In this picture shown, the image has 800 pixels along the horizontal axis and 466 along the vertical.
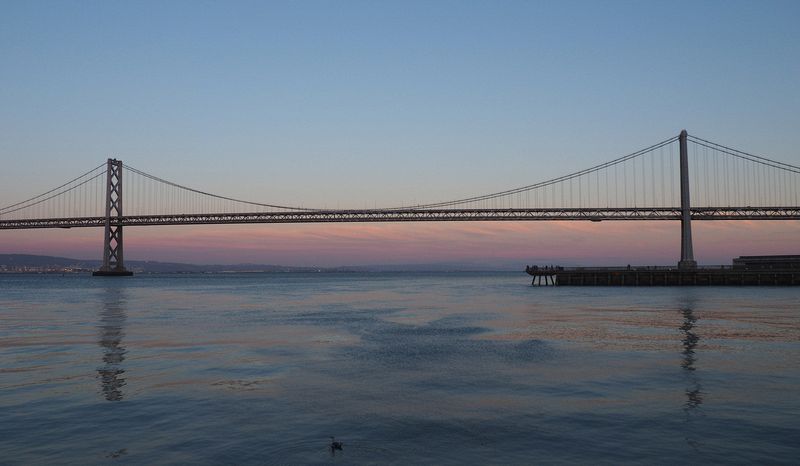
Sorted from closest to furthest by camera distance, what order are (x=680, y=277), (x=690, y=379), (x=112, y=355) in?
(x=690, y=379)
(x=112, y=355)
(x=680, y=277)

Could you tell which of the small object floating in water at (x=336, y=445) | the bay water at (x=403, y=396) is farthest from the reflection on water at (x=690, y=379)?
the small object floating in water at (x=336, y=445)

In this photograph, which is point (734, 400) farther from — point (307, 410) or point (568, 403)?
point (307, 410)

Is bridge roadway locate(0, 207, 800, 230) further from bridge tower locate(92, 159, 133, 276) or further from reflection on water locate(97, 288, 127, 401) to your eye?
reflection on water locate(97, 288, 127, 401)

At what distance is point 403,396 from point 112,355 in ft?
33.9

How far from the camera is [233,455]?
9320mm

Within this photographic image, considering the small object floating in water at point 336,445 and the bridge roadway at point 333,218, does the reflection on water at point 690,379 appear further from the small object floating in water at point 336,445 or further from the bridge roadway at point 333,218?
the bridge roadway at point 333,218

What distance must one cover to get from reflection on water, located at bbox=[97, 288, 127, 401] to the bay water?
0.29ft

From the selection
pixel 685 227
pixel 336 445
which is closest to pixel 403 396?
pixel 336 445

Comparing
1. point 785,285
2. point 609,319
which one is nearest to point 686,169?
point 785,285

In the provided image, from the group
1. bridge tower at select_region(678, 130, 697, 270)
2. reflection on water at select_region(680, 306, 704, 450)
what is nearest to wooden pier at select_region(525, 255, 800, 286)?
bridge tower at select_region(678, 130, 697, 270)

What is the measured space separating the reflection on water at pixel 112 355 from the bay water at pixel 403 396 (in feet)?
0.29

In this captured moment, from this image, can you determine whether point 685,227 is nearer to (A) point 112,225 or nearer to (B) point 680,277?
(B) point 680,277

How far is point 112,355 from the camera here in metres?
19.3

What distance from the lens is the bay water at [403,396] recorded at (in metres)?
9.59
